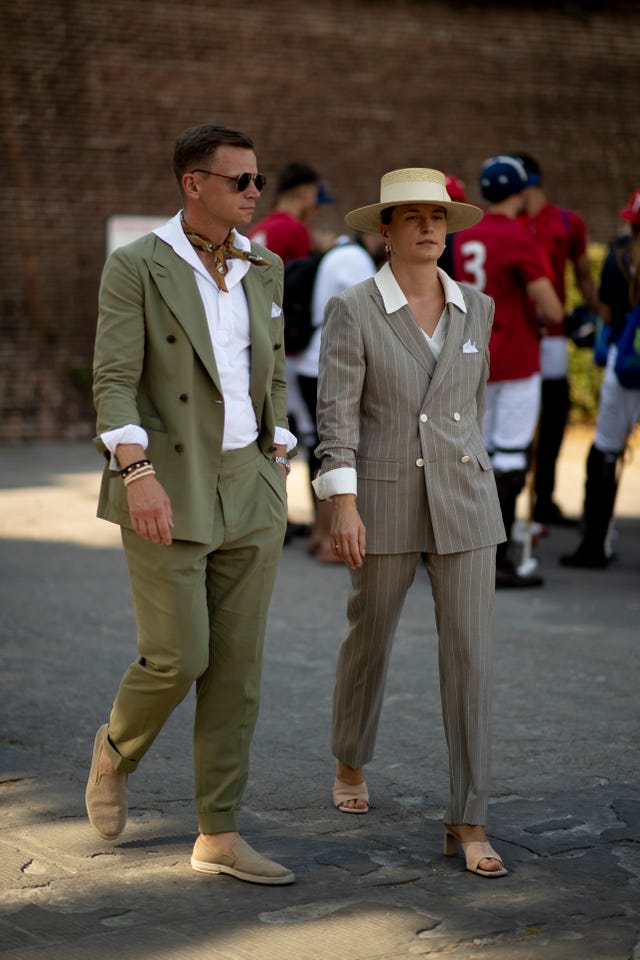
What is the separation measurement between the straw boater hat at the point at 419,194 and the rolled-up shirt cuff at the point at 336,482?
797 mm

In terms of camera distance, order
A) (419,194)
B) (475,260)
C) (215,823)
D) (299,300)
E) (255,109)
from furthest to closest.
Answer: (255,109) → (299,300) → (475,260) → (419,194) → (215,823)

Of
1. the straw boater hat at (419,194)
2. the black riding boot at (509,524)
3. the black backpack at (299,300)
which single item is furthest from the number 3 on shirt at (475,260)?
the straw boater hat at (419,194)

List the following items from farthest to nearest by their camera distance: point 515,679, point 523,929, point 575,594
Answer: point 575,594
point 515,679
point 523,929

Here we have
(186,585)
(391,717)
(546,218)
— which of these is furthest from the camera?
(546,218)

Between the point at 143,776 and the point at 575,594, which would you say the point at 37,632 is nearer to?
the point at 143,776

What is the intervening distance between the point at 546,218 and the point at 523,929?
283 inches

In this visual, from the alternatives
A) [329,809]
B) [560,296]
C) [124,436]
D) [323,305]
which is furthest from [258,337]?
[560,296]

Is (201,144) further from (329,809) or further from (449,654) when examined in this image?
(329,809)

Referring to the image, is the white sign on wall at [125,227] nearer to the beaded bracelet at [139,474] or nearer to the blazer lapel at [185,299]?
the blazer lapel at [185,299]

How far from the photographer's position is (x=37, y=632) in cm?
743

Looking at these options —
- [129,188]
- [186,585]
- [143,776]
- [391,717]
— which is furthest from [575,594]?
[129,188]

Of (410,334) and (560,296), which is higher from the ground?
(560,296)

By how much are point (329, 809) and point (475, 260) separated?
4.17m

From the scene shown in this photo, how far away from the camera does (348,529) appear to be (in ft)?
14.4
